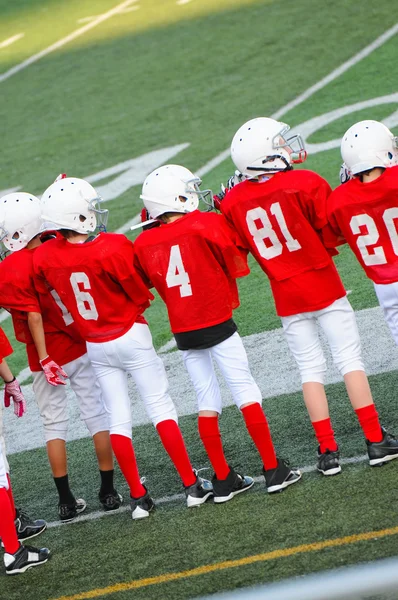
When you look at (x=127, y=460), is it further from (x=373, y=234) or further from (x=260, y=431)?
(x=373, y=234)

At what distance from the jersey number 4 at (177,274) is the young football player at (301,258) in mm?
344

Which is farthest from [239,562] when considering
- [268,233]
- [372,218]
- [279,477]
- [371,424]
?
[372,218]

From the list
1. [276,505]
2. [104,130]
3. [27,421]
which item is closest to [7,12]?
[104,130]

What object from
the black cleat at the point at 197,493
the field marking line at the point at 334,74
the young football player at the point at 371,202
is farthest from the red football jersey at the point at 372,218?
the field marking line at the point at 334,74

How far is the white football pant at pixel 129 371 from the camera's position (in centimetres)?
479

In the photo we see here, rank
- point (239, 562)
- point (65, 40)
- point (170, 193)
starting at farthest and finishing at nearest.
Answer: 1. point (65, 40)
2. point (170, 193)
3. point (239, 562)

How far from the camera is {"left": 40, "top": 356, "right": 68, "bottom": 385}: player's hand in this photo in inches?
191

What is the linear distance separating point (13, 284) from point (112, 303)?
1.83 feet

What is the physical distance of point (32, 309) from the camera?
493cm

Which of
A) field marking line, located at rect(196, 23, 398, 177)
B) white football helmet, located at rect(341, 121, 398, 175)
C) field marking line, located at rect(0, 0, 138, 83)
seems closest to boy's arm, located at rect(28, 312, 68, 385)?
white football helmet, located at rect(341, 121, 398, 175)

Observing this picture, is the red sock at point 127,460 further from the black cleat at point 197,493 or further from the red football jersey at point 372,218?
the red football jersey at point 372,218

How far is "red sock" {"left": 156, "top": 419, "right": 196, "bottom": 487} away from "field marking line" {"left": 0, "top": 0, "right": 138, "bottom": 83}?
12078 millimetres

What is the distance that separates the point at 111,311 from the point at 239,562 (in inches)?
56.5

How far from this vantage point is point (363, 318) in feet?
22.3
